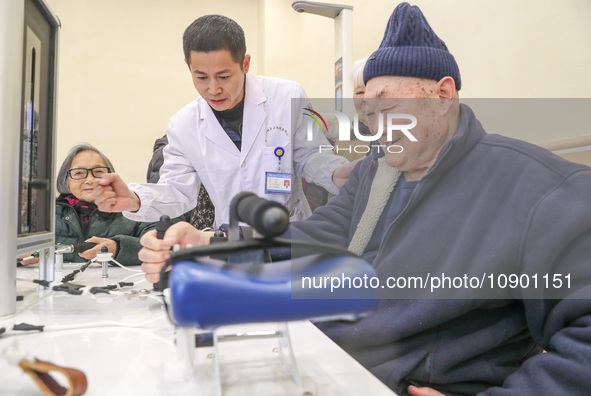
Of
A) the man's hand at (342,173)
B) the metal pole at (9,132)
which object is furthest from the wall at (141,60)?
the metal pole at (9,132)

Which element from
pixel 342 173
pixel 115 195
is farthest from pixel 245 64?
pixel 342 173

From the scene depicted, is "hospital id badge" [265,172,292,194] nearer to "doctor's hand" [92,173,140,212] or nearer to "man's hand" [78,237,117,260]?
"doctor's hand" [92,173,140,212]

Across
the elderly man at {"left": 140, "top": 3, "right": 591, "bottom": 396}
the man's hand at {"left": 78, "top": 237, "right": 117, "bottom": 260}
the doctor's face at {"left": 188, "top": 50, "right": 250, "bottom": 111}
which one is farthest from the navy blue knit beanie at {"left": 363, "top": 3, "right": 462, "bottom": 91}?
the man's hand at {"left": 78, "top": 237, "right": 117, "bottom": 260}

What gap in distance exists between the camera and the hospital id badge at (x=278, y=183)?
690 mm

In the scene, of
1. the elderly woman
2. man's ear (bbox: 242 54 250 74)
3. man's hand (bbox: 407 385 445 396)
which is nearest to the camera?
man's hand (bbox: 407 385 445 396)

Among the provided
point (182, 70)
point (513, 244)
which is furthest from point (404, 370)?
point (182, 70)

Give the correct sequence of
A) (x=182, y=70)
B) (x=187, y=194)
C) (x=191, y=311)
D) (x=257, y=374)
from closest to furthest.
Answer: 1. (x=191, y=311)
2. (x=257, y=374)
3. (x=187, y=194)
4. (x=182, y=70)

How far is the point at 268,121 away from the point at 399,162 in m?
0.37

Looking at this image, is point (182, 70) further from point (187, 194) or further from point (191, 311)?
point (191, 311)

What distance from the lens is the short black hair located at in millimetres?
1045

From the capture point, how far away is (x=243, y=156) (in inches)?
35.2

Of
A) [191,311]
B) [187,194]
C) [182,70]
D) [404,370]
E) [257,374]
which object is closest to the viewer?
[191,311]

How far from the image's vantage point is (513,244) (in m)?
0.53

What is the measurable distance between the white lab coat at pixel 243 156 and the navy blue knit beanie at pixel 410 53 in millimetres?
153
